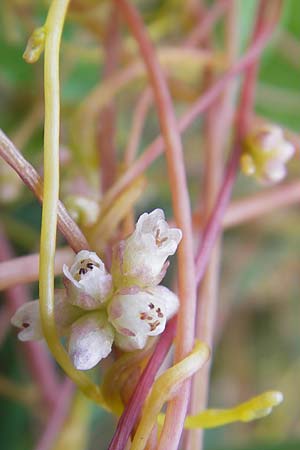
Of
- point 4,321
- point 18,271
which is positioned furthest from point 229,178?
point 4,321

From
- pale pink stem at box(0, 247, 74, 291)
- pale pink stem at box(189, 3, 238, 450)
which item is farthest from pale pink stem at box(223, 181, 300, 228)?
pale pink stem at box(0, 247, 74, 291)

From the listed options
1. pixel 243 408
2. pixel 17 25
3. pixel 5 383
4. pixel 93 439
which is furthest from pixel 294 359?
pixel 243 408

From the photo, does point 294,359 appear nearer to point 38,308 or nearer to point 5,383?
point 5,383

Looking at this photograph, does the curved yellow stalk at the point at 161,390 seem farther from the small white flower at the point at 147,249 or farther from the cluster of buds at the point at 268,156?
the cluster of buds at the point at 268,156

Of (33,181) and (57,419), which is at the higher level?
(33,181)

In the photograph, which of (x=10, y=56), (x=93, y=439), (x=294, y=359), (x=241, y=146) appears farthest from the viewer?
(x=294, y=359)

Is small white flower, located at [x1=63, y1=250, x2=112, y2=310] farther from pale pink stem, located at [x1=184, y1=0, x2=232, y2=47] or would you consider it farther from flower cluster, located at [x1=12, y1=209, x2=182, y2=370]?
pale pink stem, located at [x1=184, y1=0, x2=232, y2=47]

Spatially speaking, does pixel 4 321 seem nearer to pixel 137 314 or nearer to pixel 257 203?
pixel 257 203
